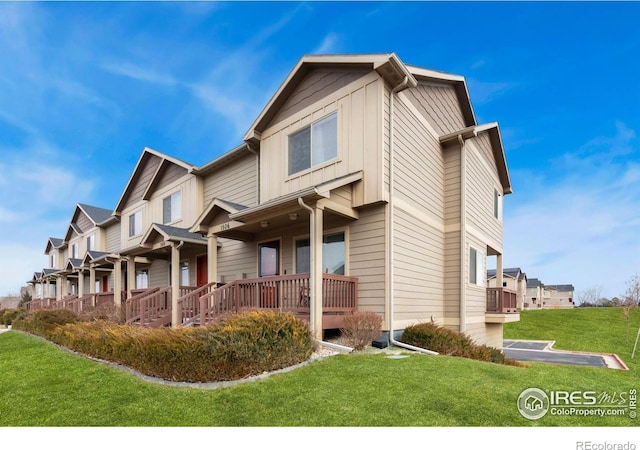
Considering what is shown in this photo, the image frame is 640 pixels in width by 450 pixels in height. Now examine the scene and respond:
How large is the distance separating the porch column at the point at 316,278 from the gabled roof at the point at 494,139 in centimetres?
643

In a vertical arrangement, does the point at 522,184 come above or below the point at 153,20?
below

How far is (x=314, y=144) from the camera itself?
1157 centimetres

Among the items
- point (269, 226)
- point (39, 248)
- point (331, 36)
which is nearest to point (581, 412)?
point (269, 226)

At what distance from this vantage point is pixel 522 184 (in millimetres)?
19953

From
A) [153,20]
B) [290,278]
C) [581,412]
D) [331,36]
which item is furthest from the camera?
[331,36]

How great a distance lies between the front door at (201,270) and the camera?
16.0 metres

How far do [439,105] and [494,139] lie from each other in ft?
14.4

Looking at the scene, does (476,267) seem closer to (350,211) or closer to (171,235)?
(350,211)

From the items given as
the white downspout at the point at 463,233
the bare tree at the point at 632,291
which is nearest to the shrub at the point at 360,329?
the white downspout at the point at 463,233

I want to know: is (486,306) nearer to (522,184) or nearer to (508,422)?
(522,184)

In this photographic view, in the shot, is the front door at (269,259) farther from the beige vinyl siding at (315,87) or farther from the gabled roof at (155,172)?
the gabled roof at (155,172)

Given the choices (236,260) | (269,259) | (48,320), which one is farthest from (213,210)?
(48,320)

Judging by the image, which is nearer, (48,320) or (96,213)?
(48,320)

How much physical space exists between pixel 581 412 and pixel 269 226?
9125 mm
